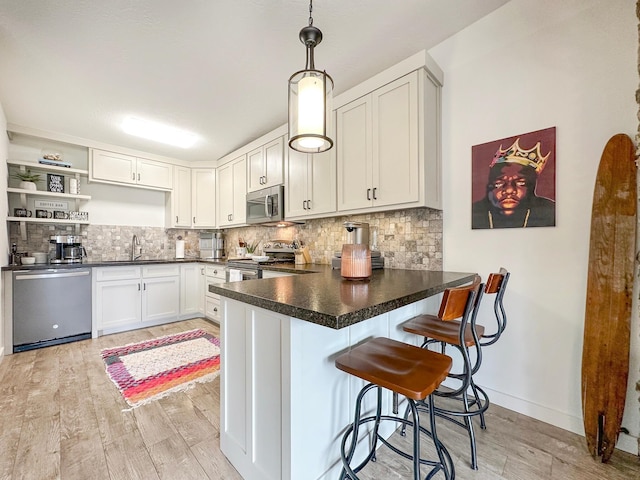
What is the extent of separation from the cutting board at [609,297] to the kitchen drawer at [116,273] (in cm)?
447

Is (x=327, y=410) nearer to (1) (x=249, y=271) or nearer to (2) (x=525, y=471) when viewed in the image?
(2) (x=525, y=471)

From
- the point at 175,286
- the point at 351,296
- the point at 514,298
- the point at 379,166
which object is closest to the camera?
the point at 351,296

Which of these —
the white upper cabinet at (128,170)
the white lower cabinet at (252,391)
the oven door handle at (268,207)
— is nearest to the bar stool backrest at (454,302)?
the white lower cabinet at (252,391)

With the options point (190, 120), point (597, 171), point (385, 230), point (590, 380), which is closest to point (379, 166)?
point (385, 230)

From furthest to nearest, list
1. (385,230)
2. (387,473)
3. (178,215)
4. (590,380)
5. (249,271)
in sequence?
(178,215)
(249,271)
(385,230)
(590,380)
(387,473)

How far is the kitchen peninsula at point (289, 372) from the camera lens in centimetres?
105

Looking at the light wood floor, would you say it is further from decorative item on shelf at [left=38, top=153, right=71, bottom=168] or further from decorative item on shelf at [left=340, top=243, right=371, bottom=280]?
decorative item on shelf at [left=38, top=153, right=71, bottom=168]

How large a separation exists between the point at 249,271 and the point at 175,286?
1742 mm

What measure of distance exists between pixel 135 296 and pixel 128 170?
1.76m

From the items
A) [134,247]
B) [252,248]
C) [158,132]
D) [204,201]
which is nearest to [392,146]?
[252,248]

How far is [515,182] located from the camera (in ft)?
6.04

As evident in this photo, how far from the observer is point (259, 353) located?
1197 mm

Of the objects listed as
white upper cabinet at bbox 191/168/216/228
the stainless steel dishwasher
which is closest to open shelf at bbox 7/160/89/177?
the stainless steel dishwasher

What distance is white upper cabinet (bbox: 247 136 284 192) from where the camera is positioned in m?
3.23
